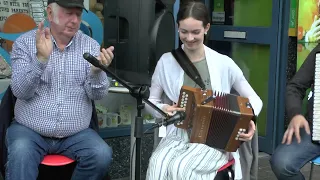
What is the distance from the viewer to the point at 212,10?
5105 millimetres

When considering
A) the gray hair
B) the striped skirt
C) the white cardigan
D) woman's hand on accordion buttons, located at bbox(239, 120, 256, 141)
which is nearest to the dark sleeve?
the white cardigan

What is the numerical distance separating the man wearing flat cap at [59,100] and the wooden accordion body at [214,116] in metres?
0.51

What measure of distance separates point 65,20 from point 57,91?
39 cm

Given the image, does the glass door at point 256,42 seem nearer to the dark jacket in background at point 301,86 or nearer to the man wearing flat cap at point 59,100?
the dark jacket in background at point 301,86

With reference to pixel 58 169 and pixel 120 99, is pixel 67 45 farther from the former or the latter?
pixel 120 99

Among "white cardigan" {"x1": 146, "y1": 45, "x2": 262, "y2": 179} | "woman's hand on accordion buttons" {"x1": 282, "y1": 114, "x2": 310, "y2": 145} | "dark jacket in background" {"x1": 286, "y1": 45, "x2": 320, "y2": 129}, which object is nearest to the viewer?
"white cardigan" {"x1": 146, "y1": 45, "x2": 262, "y2": 179}

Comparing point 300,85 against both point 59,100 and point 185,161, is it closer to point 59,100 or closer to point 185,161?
point 185,161

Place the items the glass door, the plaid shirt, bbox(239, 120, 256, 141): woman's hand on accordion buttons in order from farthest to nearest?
the glass door, the plaid shirt, bbox(239, 120, 256, 141): woman's hand on accordion buttons

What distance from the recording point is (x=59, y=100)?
2.82 m

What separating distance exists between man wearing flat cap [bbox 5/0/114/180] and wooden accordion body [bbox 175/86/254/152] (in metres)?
0.51

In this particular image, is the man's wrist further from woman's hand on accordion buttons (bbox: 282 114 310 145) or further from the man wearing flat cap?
woman's hand on accordion buttons (bbox: 282 114 310 145)

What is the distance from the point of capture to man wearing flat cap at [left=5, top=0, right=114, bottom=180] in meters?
2.73

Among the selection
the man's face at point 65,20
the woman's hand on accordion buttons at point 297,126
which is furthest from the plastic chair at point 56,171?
the woman's hand on accordion buttons at point 297,126

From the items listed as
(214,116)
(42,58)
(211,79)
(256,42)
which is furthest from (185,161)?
(256,42)
